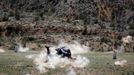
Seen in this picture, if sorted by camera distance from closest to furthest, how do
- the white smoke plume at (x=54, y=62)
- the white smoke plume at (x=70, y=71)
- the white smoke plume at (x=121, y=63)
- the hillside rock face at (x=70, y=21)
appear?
the white smoke plume at (x=70, y=71) → the white smoke plume at (x=54, y=62) → the white smoke plume at (x=121, y=63) → the hillside rock face at (x=70, y=21)

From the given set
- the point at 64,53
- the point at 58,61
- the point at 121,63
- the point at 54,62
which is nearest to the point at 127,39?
the point at 64,53

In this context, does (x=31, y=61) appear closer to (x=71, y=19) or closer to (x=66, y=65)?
(x=66, y=65)

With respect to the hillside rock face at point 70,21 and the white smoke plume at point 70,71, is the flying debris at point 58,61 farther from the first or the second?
the hillside rock face at point 70,21

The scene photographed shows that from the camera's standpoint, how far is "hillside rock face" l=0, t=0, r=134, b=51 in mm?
53688

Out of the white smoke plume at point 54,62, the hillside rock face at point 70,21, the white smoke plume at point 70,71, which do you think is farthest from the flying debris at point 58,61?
the hillside rock face at point 70,21

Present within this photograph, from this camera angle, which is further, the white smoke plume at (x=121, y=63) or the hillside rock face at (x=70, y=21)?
the hillside rock face at (x=70, y=21)

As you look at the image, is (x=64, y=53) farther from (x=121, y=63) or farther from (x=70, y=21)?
(x=70, y=21)

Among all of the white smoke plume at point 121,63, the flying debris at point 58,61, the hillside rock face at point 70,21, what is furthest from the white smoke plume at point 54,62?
the hillside rock face at point 70,21

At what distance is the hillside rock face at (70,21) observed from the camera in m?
53.7

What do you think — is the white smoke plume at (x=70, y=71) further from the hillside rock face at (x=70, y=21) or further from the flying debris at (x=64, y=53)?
the hillside rock face at (x=70, y=21)

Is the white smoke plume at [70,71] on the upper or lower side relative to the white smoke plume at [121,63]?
upper

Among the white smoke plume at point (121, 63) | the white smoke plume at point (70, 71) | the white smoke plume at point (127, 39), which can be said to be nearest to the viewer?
the white smoke plume at point (70, 71)

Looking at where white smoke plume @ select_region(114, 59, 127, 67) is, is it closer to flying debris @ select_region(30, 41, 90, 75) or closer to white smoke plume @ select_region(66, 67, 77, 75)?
flying debris @ select_region(30, 41, 90, 75)

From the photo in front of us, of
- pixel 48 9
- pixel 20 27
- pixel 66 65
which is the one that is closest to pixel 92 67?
pixel 66 65
